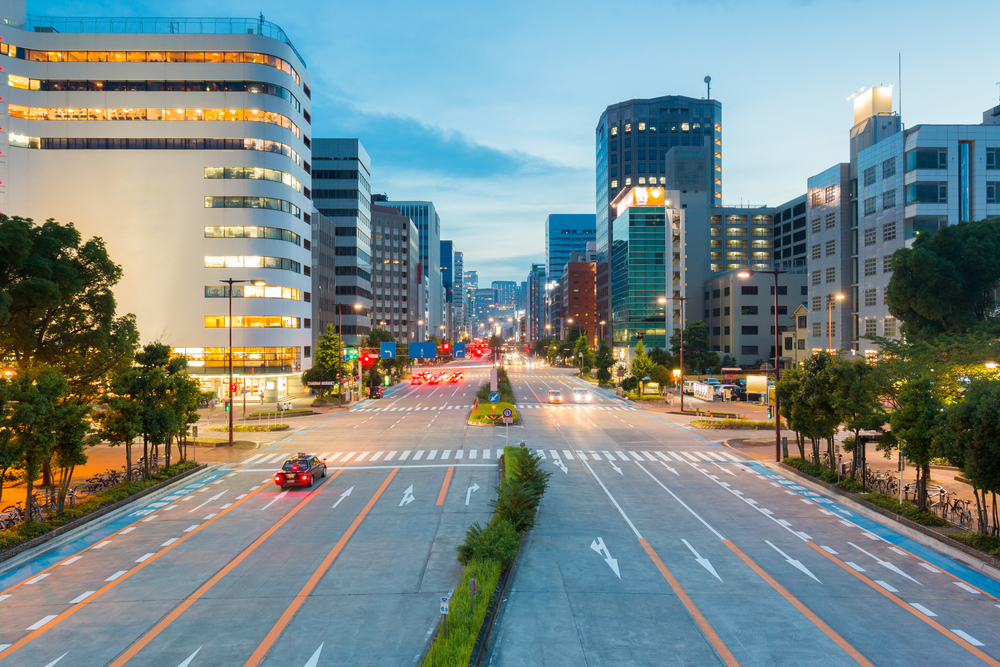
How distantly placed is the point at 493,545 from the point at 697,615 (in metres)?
5.76

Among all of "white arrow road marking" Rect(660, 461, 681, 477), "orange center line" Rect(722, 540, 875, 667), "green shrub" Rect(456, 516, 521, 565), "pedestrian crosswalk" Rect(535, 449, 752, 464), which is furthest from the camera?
"pedestrian crosswalk" Rect(535, 449, 752, 464)

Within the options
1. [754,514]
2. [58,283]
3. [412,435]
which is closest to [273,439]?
[412,435]

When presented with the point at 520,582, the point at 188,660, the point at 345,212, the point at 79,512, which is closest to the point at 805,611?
the point at 520,582

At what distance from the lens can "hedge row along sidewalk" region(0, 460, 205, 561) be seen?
1861 cm

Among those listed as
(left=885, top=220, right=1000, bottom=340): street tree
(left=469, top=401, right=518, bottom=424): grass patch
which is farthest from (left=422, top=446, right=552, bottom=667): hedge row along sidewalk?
(left=885, top=220, right=1000, bottom=340): street tree

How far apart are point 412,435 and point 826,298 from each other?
66.2 m

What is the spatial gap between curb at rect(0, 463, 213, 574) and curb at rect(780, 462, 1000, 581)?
30.2m

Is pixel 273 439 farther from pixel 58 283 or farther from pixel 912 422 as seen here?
pixel 912 422

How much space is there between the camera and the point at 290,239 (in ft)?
252

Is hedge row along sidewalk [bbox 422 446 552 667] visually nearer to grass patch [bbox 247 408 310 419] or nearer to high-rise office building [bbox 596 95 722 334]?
grass patch [bbox 247 408 310 419]

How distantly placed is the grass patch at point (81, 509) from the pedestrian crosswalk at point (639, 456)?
21.2 metres

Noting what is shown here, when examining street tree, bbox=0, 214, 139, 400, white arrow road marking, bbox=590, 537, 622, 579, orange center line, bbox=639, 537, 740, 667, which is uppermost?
street tree, bbox=0, 214, 139, 400

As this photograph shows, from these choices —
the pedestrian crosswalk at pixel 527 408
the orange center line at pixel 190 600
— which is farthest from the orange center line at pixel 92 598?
the pedestrian crosswalk at pixel 527 408

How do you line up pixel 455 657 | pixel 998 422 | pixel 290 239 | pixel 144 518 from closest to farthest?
1. pixel 455 657
2. pixel 998 422
3. pixel 144 518
4. pixel 290 239
